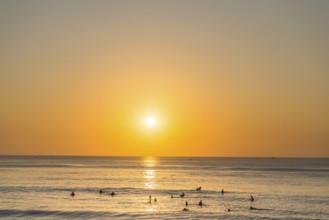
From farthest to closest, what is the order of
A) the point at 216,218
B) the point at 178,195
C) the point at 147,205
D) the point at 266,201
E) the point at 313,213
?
the point at 178,195, the point at 266,201, the point at 147,205, the point at 313,213, the point at 216,218

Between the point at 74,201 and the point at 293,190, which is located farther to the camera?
the point at 293,190

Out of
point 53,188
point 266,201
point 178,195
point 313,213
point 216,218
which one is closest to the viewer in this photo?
point 216,218

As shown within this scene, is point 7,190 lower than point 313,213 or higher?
higher

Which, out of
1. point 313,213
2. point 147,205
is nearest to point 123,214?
point 147,205

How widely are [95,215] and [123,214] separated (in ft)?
11.4

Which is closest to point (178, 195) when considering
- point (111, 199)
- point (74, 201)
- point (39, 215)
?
point (111, 199)

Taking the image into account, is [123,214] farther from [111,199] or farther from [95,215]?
[111,199]

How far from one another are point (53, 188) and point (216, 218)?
140 feet

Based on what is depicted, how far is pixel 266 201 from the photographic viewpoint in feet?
235

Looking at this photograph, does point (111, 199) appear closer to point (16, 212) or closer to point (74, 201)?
point (74, 201)

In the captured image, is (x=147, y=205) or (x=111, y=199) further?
(x=111, y=199)

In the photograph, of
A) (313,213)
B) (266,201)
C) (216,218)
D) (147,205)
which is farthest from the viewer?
(266,201)

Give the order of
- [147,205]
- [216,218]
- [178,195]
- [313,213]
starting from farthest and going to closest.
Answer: [178,195] < [147,205] < [313,213] < [216,218]

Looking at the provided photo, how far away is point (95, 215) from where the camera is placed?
185 feet
